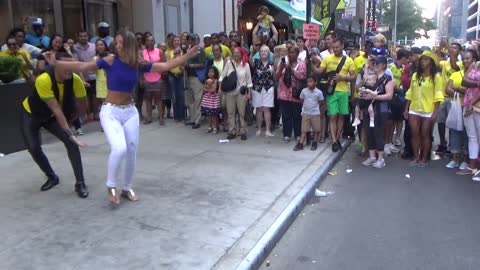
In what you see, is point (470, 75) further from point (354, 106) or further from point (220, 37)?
point (220, 37)

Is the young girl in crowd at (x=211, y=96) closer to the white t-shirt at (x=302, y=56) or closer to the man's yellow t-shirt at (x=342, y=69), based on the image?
the white t-shirt at (x=302, y=56)

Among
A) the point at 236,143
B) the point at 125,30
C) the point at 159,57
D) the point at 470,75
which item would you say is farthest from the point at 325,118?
the point at 125,30

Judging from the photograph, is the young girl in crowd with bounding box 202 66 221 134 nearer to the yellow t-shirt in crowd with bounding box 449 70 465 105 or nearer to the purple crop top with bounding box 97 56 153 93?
the yellow t-shirt in crowd with bounding box 449 70 465 105

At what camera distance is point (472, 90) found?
24.5 feet

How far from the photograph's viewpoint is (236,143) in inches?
355

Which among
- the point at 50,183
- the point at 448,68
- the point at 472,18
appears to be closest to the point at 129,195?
the point at 50,183

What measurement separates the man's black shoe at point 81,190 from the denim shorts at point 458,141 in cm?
552

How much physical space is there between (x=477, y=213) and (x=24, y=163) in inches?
230

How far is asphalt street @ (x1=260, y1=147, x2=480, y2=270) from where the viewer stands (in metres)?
4.60

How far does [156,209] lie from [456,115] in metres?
4.92

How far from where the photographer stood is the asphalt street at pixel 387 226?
4.60m

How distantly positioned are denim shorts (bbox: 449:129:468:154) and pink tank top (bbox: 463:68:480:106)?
1.99 ft

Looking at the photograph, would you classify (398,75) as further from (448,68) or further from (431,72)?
(431,72)

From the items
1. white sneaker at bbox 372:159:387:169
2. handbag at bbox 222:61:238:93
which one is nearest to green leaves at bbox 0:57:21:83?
handbag at bbox 222:61:238:93
